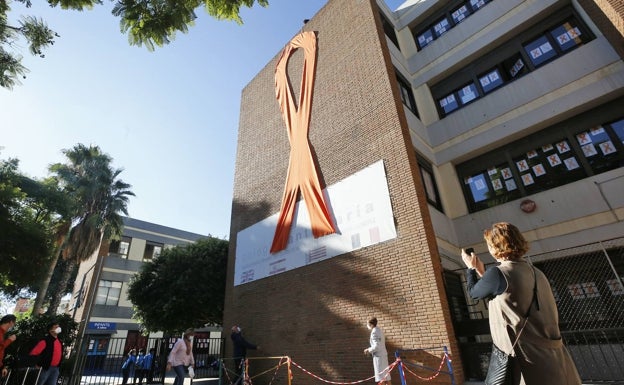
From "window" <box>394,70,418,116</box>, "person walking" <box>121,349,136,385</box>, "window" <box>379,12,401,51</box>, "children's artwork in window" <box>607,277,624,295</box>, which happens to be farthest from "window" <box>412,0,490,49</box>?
"person walking" <box>121,349,136,385</box>

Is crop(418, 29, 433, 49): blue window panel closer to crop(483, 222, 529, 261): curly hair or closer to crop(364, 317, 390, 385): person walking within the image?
crop(364, 317, 390, 385): person walking

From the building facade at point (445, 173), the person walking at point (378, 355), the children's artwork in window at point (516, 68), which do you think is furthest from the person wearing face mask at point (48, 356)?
the children's artwork in window at point (516, 68)

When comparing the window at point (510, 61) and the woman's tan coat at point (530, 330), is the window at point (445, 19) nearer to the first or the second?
the window at point (510, 61)

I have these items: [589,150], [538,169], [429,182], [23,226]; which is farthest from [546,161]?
[23,226]

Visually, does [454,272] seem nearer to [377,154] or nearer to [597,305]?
[597,305]

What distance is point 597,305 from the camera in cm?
788

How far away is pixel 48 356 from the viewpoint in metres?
7.52

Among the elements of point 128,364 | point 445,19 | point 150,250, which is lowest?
point 128,364

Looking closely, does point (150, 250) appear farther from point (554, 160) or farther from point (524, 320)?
point (524, 320)

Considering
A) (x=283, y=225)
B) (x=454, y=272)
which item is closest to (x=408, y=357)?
(x=454, y=272)

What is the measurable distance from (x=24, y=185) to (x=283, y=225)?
14494 mm

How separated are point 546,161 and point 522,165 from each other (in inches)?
25.1

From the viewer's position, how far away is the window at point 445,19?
13414 mm

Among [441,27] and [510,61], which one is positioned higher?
[441,27]
